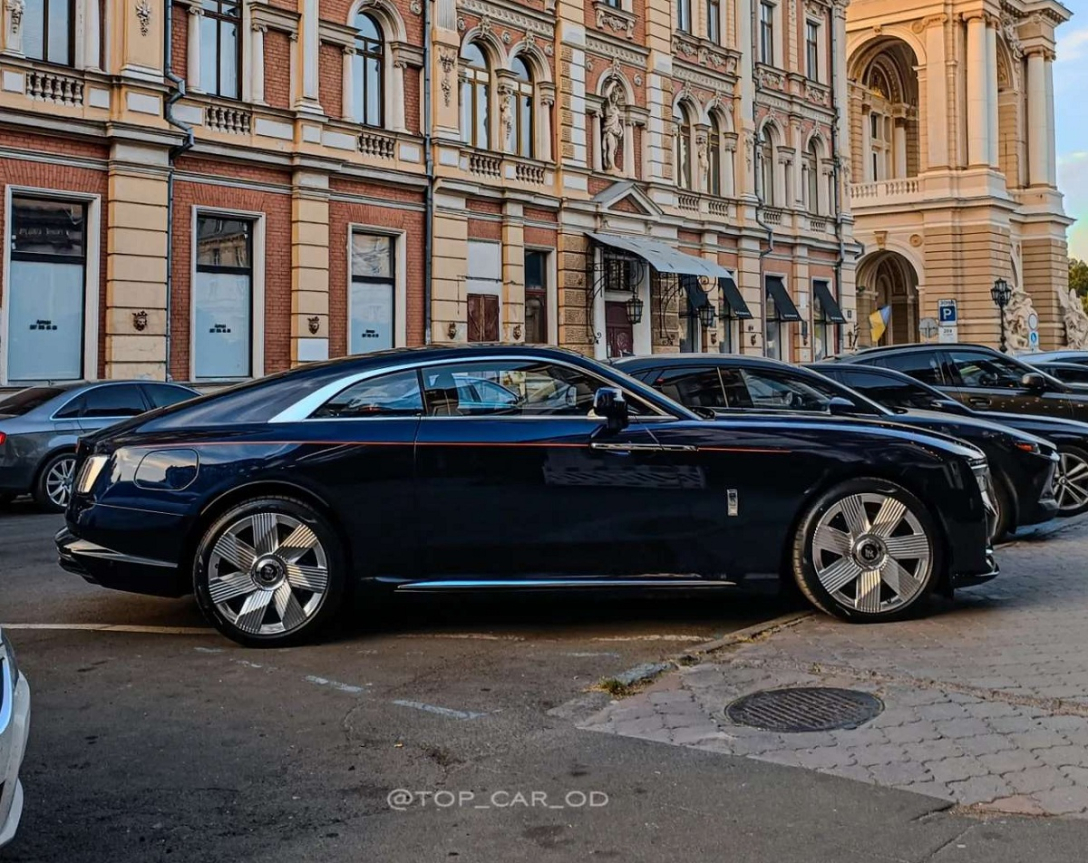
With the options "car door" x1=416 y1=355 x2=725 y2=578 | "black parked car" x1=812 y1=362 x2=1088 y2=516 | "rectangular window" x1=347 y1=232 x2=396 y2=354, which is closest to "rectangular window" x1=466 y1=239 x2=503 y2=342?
"rectangular window" x1=347 y1=232 x2=396 y2=354

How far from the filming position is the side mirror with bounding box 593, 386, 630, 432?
619cm

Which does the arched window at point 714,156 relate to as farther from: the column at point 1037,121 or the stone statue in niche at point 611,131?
the column at point 1037,121

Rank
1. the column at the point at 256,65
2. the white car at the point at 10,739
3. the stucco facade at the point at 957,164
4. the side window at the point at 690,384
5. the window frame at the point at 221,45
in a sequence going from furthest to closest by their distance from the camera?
1. the stucco facade at the point at 957,164
2. the column at the point at 256,65
3. the window frame at the point at 221,45
4. the side window at the point at 690,384
5. the white car at the point at 10,739

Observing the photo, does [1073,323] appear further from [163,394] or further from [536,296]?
[163,394]

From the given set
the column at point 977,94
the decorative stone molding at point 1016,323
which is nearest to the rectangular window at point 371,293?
the decorative stone molding at point 1016,323

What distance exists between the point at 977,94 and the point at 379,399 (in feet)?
180

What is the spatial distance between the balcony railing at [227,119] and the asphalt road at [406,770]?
15853 mm

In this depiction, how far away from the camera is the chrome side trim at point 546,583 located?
6.27m

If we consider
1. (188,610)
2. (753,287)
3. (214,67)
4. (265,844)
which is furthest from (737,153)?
(265,844)

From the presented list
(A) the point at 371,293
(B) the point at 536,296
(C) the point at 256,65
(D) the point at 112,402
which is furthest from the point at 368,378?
(B) the point at 536,296

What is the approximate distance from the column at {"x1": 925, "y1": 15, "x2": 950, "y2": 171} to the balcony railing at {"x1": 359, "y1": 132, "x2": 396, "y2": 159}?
126 ft

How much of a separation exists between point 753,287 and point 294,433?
98.0 ft

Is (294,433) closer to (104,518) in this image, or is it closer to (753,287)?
(104,518)

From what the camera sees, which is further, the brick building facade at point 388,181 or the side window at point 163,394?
the brick building facade at point 388,181
